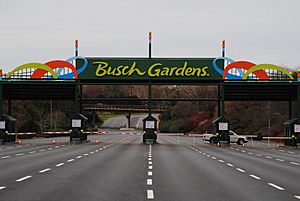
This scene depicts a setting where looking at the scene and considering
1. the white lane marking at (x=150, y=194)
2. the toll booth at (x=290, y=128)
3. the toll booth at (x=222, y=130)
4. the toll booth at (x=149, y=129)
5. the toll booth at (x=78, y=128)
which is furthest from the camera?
the toll booth at (x=149, y=129)

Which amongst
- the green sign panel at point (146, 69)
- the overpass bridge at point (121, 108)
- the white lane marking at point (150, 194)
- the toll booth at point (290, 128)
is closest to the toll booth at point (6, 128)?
the green sign panel at point (146, 69)

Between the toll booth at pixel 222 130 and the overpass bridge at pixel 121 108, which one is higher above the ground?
the overpass bridge at pixel 121 108

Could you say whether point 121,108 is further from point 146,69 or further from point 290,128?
point 290,128

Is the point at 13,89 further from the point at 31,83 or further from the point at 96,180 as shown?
the point at 96,180

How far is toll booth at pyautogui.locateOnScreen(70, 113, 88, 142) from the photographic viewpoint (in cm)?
4491

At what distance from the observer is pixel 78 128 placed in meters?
45.7

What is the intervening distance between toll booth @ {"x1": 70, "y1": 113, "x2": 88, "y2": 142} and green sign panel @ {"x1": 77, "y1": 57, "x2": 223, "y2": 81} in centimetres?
368

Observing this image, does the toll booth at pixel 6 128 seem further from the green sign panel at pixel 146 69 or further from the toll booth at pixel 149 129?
the toll booth at pixel 149 129

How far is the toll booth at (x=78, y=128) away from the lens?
4491 centimetres

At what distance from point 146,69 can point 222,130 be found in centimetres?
862

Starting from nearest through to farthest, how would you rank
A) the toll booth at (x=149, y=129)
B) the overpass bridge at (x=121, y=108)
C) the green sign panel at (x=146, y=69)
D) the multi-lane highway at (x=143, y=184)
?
the multi-lane highway at (x=143, y=184) < the green sign panel at (x=146, y=69) < the toll booth at (x=149, y=129) < the overpass bridge at (x=121, y=108)

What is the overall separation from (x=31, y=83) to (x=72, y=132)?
19.0 feet

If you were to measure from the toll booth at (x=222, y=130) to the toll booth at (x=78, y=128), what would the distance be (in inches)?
477

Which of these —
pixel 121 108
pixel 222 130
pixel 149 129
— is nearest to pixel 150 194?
A: pixel 222 130
